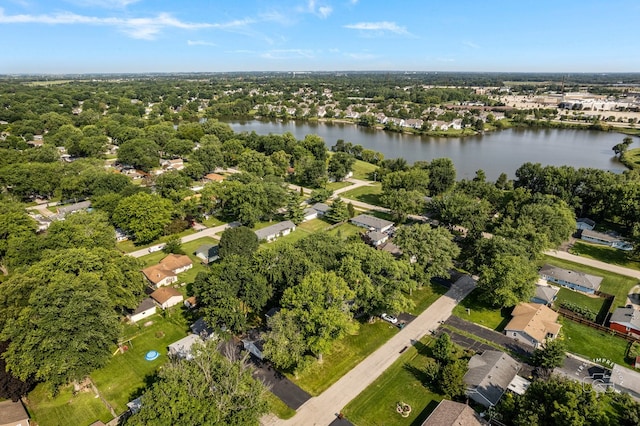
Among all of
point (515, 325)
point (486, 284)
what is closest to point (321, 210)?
point (486, 284)

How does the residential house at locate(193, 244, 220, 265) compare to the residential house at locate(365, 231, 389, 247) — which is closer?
the residential house at locate(193, 244, 220, 265)

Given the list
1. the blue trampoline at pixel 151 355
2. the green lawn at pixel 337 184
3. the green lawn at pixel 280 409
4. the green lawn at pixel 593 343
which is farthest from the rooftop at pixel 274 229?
the green lawn at pixel 593 343

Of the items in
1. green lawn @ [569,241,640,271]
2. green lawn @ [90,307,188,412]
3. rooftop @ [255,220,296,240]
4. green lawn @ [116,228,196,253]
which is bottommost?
green lawn @ [90,307,188,412]

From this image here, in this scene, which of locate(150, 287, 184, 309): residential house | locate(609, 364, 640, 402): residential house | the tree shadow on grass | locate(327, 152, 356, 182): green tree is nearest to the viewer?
the tree shadow on grass

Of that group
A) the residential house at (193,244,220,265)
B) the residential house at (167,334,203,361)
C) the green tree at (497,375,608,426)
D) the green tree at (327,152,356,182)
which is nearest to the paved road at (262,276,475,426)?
the residential house at (167,334,203,361)

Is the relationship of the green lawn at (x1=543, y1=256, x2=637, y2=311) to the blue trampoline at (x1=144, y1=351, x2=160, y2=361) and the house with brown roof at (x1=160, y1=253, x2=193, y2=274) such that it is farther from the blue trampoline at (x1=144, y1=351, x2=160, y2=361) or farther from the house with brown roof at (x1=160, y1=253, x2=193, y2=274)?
the house with brown roof at (x1=160, y1=253, x2=193, y2=274)

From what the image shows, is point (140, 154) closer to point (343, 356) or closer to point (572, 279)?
point (343, 356)

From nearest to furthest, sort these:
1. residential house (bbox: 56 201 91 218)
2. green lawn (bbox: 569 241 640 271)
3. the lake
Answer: green lawn (bbox: 569 241 640 271)
residential house (bbox: 56 201 91 218)
the lake

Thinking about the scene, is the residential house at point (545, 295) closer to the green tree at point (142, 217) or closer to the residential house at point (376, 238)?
the residential house at point (376, 238)

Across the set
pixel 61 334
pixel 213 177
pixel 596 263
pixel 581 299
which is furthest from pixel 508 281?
pixel 213 177
